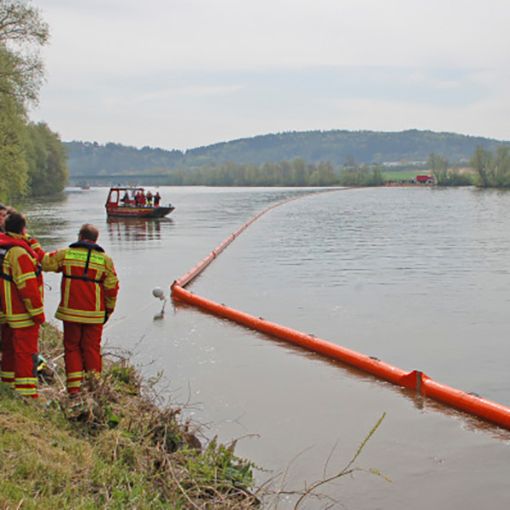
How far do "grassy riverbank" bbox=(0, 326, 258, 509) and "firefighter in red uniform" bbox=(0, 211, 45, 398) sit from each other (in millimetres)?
246

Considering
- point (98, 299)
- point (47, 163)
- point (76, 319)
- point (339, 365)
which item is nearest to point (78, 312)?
point (76, 319)

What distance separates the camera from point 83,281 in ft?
23.7

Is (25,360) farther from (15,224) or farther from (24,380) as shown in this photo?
(15,224)

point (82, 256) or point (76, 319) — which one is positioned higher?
point (82, 256)

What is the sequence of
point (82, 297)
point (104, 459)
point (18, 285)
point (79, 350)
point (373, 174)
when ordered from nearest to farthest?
point (104, 459), point (18, 285), point (82, 297), point (79, 350), point (373, 174)

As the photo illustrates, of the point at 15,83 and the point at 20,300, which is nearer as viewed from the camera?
the point at 20,300

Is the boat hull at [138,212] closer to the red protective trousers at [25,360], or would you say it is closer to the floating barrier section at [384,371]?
the floating barrier section at [384,371]

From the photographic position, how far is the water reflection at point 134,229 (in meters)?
33.1

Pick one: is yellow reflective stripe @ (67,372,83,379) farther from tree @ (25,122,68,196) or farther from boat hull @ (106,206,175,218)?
tree @ (25,122,68,196)

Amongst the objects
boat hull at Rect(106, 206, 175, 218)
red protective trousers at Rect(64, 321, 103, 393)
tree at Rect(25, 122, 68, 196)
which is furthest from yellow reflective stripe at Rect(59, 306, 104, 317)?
tree at Rect(25, 122, 68, 196)

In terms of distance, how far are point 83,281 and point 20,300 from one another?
68 cm

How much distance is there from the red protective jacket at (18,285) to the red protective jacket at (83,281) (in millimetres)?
411

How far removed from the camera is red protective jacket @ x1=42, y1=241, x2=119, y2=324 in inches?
283

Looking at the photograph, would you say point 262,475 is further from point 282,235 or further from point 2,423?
point 282,235
